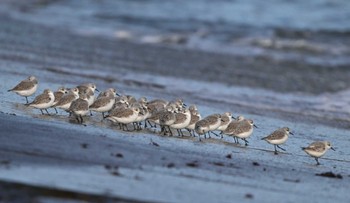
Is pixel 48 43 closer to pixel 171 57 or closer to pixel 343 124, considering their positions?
pixel 171 57

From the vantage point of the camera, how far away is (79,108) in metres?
12.4

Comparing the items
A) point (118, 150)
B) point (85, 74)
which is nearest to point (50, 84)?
point (85, 74)

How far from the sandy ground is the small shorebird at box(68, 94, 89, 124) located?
6.1 inches

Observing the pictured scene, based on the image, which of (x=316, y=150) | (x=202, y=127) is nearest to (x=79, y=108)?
(x=202, y=127)

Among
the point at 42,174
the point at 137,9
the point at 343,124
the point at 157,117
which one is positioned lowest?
the point at 137,9

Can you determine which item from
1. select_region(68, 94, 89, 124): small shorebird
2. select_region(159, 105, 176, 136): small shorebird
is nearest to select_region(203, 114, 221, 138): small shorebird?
select_region(159, 105, 176, 136): small shorebird

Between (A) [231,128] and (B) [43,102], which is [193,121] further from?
(B) [43,102]

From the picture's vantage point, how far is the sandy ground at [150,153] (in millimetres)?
8383

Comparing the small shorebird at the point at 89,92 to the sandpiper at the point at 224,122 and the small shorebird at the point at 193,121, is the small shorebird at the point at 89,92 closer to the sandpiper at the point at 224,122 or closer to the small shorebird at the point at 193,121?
the small shorebird at the point at 193,121

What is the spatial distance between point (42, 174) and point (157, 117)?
179 inches

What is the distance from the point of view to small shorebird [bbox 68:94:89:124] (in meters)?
12.4

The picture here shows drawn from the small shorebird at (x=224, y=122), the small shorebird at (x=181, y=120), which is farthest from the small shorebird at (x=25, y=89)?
the small shorebird at (x=224, y=122)

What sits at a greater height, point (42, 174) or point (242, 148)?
point (42, 174)

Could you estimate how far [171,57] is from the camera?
2511cm
